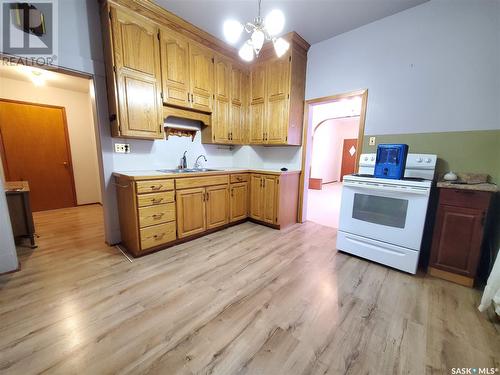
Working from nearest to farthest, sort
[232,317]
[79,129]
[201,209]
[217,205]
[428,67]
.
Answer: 1. [232,317]
2. [428,67]
3. [201,209]
4. [217,205]
5. [79,129]

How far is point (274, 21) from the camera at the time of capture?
1.49 m

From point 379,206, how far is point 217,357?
1.94 meters

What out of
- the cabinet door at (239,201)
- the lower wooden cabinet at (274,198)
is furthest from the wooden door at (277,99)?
the cabinet door at (239,201)

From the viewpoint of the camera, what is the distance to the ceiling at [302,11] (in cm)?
214


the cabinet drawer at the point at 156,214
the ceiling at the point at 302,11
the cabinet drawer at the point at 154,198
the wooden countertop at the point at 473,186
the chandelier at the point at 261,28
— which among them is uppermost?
the ceiling at the point at 302,11

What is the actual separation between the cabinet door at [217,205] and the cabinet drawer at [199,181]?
0.07 meters

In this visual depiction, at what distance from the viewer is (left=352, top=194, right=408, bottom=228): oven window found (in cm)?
195

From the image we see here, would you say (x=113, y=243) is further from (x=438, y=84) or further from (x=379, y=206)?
(x=438, y=84)

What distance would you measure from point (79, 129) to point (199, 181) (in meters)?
3.51

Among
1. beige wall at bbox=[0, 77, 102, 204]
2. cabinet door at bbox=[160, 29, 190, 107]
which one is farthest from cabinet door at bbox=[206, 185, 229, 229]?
beige wall at bbox=[0, 77, 102, 204]

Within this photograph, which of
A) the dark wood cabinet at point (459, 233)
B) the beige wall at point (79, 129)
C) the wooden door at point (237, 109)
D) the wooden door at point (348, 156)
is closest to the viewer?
the dark wood cabinet at point (459, 233)

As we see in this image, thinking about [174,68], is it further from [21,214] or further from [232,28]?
[21,214]

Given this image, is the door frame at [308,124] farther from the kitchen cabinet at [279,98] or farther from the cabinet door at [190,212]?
the cabinet door at [190,212]

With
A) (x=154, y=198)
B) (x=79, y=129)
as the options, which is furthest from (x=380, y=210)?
(x=79, y=129)
